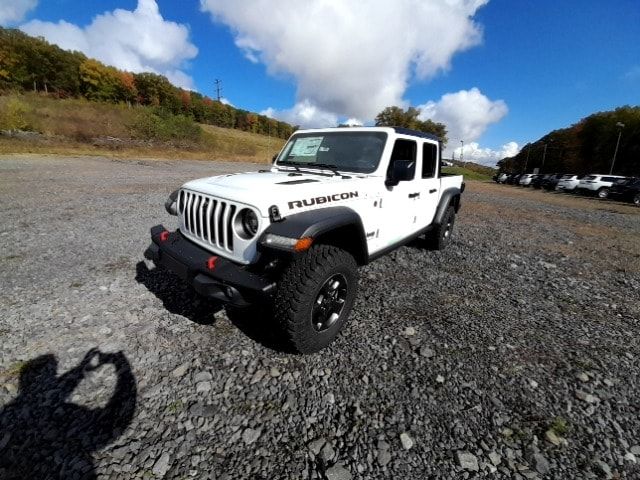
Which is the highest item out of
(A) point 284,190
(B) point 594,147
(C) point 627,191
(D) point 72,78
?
(D) point 72,78

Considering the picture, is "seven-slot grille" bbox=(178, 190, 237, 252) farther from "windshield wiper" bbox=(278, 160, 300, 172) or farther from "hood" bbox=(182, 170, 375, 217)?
"windshield wiper" bbox=(278, 160, 300, 172)

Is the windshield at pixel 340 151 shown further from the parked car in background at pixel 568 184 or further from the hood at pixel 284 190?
the parked car in background at pixel 568 184

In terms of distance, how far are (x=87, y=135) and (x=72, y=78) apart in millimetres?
33805

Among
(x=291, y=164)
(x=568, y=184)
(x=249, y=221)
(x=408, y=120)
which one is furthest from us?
(x=408, y=120)

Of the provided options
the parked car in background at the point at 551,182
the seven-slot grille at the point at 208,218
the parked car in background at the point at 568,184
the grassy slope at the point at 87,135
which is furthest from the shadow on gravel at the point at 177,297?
the parked car in background at the point at 551,182

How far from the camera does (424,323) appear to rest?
327 cm

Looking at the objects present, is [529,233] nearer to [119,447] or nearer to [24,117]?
[119,447]

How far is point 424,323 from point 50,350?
11.2 feet

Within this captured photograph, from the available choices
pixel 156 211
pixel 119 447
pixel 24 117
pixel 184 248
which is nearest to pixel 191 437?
pixel 119 447

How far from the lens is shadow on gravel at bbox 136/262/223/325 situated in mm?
3258

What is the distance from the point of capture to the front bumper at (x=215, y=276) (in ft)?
7.51

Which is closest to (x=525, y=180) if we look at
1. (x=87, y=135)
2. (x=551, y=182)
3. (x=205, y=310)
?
(x=551, y=182)

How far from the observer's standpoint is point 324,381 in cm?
245

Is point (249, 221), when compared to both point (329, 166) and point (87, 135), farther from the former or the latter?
point (87, 135)
